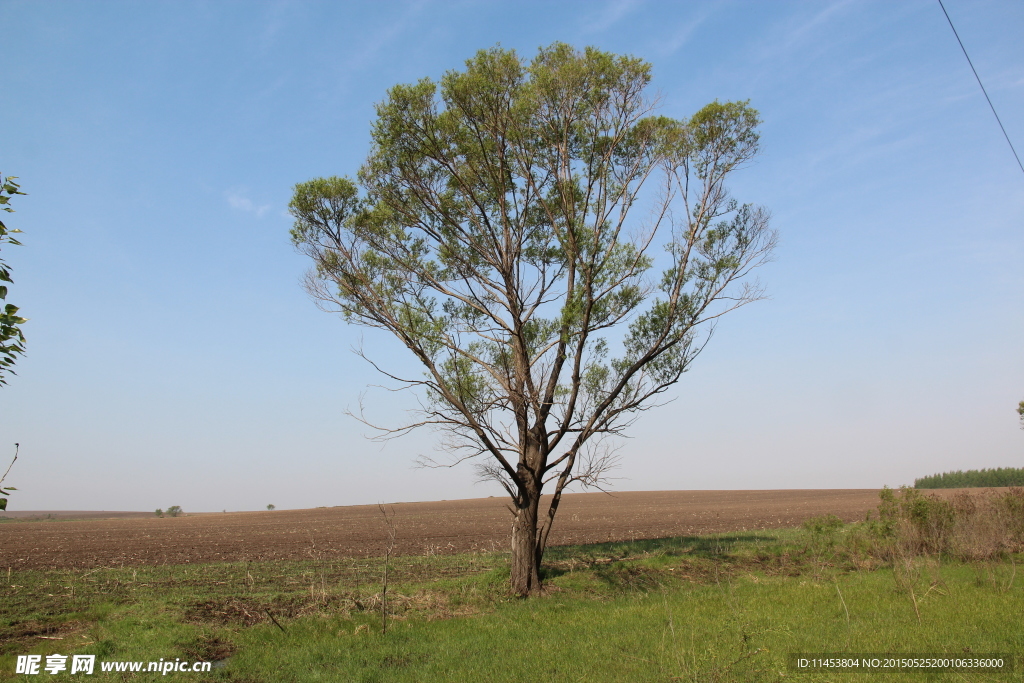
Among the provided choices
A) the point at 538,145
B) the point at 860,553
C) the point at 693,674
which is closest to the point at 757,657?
the point at 693,674

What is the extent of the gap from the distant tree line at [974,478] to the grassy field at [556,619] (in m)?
103

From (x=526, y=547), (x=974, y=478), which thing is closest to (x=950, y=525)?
(x=526, y=547)

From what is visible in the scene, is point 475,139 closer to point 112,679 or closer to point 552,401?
point 552,401

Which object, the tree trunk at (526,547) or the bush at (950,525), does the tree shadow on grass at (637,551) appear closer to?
the tree trunk at (526,547)

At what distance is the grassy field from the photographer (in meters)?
9.62

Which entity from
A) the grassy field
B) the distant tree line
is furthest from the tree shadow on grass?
the distant tree line

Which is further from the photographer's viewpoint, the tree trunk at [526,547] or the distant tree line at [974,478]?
the distant tree line at [974,478]

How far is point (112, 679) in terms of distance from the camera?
9.12 meters

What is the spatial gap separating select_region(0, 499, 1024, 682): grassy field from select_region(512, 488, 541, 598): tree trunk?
0.59 metres

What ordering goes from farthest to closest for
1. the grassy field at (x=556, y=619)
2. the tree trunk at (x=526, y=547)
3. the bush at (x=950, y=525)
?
the bush at (x=950, y=525)
the tree trunk at (x=526, y=547)
the grassy field at (x=556, y=619)

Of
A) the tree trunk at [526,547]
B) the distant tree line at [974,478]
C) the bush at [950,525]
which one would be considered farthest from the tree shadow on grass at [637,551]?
the distant tree line at [974,478]

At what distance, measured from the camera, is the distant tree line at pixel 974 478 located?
102m

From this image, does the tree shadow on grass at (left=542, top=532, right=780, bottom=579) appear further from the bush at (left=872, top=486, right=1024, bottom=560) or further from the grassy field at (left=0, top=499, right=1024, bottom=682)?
the bush at (left=872, top=486, right=1024, bottom=560)

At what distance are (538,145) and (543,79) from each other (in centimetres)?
179
